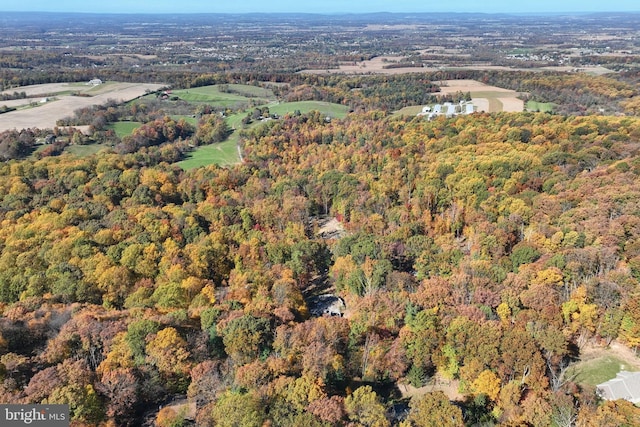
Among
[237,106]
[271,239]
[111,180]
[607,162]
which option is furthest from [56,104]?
[607,162]

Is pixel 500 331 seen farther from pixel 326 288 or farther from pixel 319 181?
pixel 319 181

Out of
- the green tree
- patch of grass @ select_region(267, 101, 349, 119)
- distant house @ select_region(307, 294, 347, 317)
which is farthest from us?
patch of grass @ select_region(267, 101, 349, 119)

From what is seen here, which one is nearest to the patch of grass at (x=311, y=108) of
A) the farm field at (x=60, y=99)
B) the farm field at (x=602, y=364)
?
the farm field at (x=60, y=99)

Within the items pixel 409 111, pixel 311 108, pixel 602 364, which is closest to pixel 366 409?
pixel 602 364

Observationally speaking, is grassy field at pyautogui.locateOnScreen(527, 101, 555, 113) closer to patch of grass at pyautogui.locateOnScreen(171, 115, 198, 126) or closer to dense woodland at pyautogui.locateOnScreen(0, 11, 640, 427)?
dense woodland at pyautogui.locateOnScreen(0, 11, 640, 427)

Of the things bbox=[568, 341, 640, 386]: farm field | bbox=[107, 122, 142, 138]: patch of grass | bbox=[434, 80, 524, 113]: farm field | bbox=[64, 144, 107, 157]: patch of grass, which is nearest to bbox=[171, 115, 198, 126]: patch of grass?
bbox=[107, 122, 142, 138]: patch of grass

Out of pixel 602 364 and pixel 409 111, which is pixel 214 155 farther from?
pixel 602 364

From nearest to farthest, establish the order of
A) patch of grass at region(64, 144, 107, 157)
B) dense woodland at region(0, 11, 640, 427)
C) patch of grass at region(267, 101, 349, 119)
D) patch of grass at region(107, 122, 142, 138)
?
dense woodland at region(0, 11, 640, 427) < patch of grass at region(64, 144, 107, 157) < patch of grass at region(107, 122, 142, 138) < patch of grass at region(267, 101, 349, 119)
